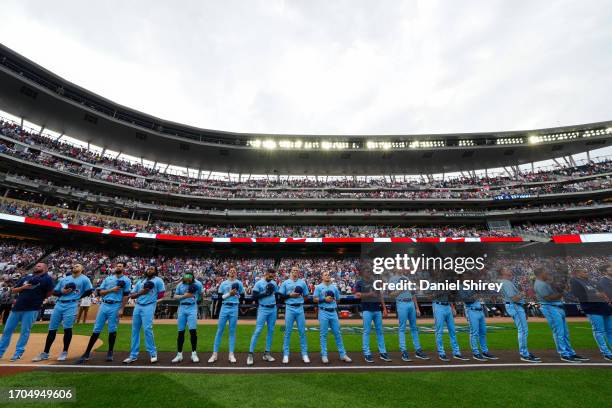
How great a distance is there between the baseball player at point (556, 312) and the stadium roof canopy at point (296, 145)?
35.6 m

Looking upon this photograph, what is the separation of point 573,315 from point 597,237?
15.1 m

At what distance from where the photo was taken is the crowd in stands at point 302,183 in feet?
113

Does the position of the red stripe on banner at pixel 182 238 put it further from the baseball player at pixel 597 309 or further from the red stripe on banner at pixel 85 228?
the baseball player at pixel 597 309

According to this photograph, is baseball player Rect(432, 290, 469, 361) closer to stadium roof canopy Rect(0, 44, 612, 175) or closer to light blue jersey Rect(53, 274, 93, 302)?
light blue jersey Rect(53, 274, 93, 302)

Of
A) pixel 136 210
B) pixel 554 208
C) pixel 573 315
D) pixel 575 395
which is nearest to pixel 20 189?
pixel 136 210

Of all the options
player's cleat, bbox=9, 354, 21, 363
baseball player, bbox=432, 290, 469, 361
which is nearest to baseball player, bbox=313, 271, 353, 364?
baseball player, bbox=432, 290, 469, 361

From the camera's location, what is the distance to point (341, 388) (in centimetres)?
538

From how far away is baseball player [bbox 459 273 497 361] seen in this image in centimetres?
777

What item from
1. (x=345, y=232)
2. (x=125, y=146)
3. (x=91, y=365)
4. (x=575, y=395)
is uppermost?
(x=125, y=146)

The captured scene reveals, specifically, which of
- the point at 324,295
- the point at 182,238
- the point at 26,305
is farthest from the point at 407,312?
the point at 182,238

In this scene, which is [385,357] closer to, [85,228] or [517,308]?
[517,308]

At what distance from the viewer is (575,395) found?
16.5 feet

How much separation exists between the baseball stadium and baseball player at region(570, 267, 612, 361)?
0.13 feet

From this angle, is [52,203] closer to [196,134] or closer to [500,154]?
[196,134]
